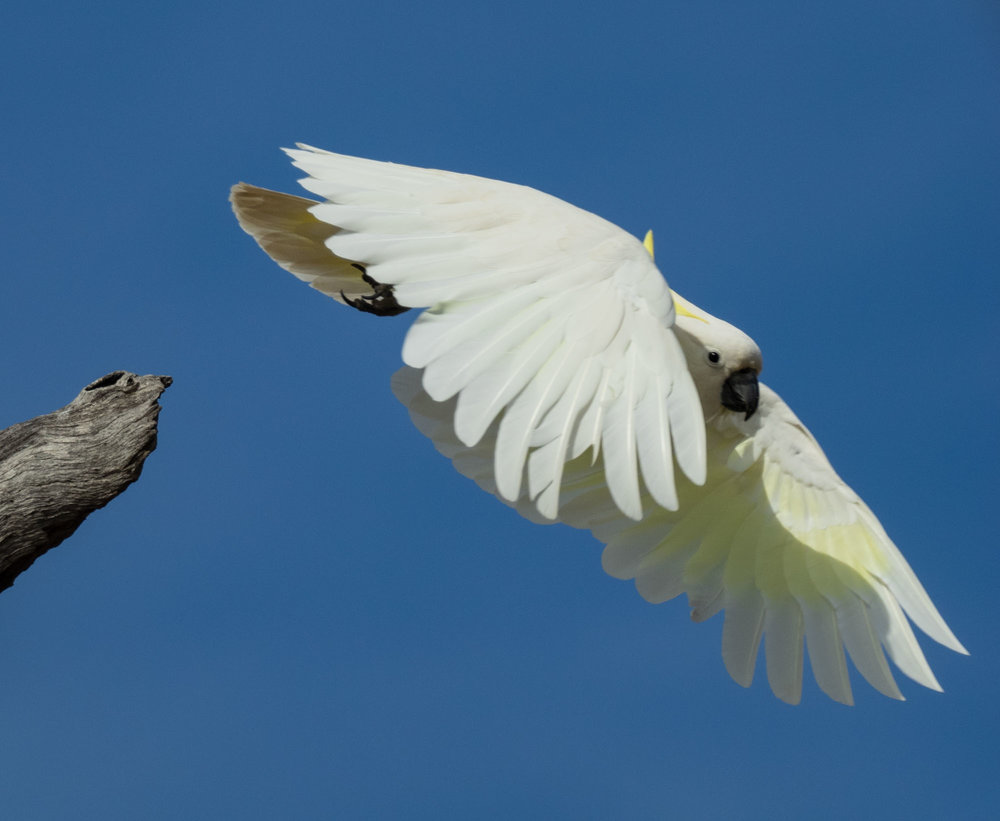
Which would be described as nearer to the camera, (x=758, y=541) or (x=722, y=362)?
(x=722, y=362)

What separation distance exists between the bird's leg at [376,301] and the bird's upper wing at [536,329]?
0.74 m

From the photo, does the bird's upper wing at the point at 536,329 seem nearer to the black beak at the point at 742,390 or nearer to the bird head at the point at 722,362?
the bird head at the point at 722,362

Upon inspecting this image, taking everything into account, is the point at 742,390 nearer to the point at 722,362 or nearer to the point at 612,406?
the point at 722,362

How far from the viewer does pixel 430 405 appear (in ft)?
10.9

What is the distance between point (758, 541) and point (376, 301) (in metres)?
1.50

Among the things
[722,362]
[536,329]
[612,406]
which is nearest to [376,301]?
[722,362]

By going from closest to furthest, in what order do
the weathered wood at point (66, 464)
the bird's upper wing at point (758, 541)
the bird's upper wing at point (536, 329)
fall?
the bird's upper wing at point (536, 329)
the weathered wood at point (66, 464)
the bird's upper wing at point (758, 541)

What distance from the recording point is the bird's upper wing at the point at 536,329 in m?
1.98

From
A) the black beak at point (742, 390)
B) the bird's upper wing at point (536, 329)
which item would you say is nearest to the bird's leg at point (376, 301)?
the bird's upper wing at point (536, 329)

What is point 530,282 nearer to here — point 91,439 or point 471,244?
point 471,244

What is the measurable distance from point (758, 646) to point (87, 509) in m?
2.08

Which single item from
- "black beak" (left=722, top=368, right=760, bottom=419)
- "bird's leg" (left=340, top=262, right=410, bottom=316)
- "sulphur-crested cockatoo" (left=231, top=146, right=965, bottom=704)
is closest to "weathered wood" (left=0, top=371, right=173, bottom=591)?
"sulphur-crested cockatoo" (left=231, top=146, right=965, bottom=704)

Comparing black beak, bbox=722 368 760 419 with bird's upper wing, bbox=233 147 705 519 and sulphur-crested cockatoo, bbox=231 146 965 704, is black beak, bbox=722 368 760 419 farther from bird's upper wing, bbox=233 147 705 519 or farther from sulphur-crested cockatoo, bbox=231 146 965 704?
bird's upper wing, bbox=233 147 705 519

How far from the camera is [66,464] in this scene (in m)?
2.50
